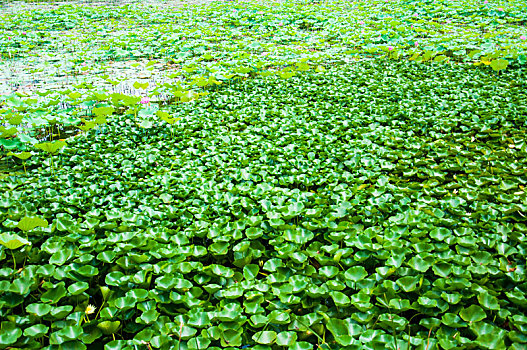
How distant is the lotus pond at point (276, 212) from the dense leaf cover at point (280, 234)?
0.01m

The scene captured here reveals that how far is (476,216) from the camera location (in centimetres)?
258

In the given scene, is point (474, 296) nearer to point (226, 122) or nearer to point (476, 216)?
point (476, 216)

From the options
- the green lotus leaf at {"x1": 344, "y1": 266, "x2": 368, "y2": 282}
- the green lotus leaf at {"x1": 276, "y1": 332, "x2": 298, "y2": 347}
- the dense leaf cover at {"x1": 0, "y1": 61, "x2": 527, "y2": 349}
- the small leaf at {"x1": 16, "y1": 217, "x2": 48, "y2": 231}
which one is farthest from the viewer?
the small leaf at {"x1": 16, "y1": 217, "x2": 48, "y2": 231}

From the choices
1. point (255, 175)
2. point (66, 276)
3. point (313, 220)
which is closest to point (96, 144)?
point (255, 175)

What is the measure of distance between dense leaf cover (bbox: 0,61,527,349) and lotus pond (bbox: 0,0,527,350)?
1 cm

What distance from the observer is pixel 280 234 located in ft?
8.34

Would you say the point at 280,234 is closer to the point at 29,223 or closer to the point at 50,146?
the point at 29,223

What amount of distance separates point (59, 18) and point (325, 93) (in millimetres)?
9417

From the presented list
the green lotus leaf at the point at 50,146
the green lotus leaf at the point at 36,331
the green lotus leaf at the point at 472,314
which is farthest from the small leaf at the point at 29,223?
the green lotus leaf at the point at 472,314

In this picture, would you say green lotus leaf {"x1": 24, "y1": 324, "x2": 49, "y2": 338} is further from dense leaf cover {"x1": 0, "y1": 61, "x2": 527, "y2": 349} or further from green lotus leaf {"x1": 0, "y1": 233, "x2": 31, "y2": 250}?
green lotus leaf {"x1": 0, "y1": 233, "x2": 31, "y2": 250}

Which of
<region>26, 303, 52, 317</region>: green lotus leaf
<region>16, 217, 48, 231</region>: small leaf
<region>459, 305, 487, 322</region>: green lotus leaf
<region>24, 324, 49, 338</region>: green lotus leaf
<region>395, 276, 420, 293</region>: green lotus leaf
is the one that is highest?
<region>16, 217, 48, 231</region>: small leaf

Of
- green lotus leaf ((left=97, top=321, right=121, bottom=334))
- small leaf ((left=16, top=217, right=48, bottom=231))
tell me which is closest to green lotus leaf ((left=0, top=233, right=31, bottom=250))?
small leaf ((left=16, top=217, right=48, bottom=231))

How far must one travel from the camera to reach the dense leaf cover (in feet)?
6.26

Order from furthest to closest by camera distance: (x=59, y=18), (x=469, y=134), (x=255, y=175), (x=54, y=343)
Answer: (x=59, y=18)
(x=469, y=134)
(x=255, y=175)
(x=54, y=343)
